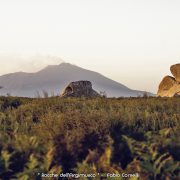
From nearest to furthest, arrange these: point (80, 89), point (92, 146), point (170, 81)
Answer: point (92, 146), point (80, 89), point (170, 81)

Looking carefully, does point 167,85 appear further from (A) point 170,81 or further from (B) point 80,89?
(B) point 80,89

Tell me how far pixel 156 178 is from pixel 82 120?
254 cm

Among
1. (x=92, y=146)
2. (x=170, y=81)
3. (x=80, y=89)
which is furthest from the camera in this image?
(x=170, y=81)

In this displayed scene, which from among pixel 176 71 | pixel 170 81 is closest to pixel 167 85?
pixel 170 81

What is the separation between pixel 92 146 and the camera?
9.88 m

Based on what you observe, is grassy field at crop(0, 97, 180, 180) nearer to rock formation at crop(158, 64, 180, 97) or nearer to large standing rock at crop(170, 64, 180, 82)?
rock formation at crop(158, 64, 180, 97)

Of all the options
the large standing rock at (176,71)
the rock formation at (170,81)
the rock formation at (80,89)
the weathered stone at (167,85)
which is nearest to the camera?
the rock formation at (80,89)

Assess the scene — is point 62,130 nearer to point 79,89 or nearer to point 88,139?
point 88,139

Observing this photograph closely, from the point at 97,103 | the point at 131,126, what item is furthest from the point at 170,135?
the point at 97,103

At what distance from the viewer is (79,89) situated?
99.9 ft

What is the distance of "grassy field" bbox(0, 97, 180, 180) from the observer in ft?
29.7

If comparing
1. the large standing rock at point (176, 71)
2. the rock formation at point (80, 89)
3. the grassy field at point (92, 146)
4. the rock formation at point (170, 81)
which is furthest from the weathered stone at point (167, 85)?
the grassy field at point (92, 146)

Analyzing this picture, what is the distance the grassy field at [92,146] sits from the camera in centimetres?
904

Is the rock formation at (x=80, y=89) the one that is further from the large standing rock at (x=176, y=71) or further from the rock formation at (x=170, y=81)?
the large standing rock at (x=176, y=71)
